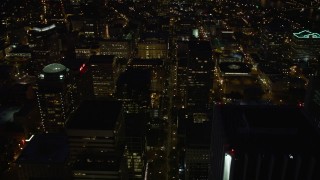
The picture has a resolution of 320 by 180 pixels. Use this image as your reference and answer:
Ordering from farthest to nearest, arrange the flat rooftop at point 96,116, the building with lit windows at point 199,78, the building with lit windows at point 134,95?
the building with lit windows at point 199,78
the building with lit windows at point 134,95
the flat rooftop at point 96,116

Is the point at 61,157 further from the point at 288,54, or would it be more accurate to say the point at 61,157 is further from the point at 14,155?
the point at 288,54

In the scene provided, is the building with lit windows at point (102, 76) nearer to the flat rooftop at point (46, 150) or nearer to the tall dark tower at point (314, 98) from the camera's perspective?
the flat rooftop at point (46, 150)

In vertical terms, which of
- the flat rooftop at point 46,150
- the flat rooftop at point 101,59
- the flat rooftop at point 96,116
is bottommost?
the flat rooftop at point 46,150

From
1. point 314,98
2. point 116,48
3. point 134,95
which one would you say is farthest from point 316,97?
point 116,48

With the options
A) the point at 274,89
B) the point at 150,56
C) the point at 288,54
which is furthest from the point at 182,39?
the point at 274,89

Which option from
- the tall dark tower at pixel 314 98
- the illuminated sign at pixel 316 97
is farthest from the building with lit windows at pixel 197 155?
the illuminated sign at pixel 316 97

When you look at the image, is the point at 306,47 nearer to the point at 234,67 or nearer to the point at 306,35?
the point at 306,35

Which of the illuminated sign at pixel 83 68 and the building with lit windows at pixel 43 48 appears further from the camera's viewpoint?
the building with lit windows at pixel 43 48
